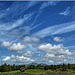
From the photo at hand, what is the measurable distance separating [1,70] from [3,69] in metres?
3.01

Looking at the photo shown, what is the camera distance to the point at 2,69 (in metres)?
199

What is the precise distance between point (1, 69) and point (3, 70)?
3242 millimetres

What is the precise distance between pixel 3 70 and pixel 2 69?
6.95ft

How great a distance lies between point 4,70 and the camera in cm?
19862

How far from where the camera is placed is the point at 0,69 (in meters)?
199

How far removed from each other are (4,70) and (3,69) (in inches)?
81.8

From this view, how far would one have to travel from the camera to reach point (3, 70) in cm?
19875

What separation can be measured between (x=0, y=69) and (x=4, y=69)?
18.2ft

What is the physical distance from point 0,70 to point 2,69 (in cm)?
316

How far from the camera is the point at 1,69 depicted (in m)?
199

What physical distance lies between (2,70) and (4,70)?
2.87 m

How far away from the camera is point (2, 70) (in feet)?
652

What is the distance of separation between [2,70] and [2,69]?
1.43 m
